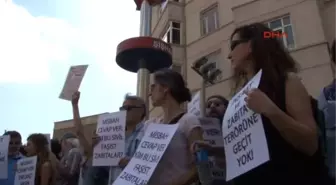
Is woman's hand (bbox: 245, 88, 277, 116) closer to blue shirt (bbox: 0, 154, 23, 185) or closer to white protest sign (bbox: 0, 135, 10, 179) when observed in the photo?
white protest sign (bbox: 0, 135, 10, 179)

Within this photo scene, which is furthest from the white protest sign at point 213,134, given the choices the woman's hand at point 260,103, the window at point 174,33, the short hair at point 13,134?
the window at point 174,33

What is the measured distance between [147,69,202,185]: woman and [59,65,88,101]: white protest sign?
1.64 metres

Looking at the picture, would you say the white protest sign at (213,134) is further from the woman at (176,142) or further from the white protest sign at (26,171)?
the white protest sign at (26,171)

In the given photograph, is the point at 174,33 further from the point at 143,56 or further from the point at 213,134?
the point at 213,134

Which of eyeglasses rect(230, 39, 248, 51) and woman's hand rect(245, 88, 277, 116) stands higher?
eyeglasses rect(230, 39, 248, 51)

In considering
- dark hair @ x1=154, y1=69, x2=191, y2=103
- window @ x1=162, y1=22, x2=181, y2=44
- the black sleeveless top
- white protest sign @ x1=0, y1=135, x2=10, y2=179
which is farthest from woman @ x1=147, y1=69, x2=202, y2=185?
window @ x1=162, y1=22, x2=181, y2=44

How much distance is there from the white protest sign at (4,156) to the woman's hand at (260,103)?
3731 millimetres

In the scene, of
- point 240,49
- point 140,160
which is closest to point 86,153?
point 140,160

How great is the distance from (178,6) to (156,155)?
50.6 feet

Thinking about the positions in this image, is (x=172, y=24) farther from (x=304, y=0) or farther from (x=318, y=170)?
(x=318, y=170)

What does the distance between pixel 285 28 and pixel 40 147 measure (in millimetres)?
10049

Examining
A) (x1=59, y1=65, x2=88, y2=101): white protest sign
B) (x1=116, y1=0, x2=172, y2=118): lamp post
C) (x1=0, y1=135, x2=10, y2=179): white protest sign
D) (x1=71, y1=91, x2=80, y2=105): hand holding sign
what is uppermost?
(x1=116, y1=0, x2=172, y2=118): lamp post

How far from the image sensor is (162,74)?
2889 millimetres

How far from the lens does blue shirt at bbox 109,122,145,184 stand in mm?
3091
